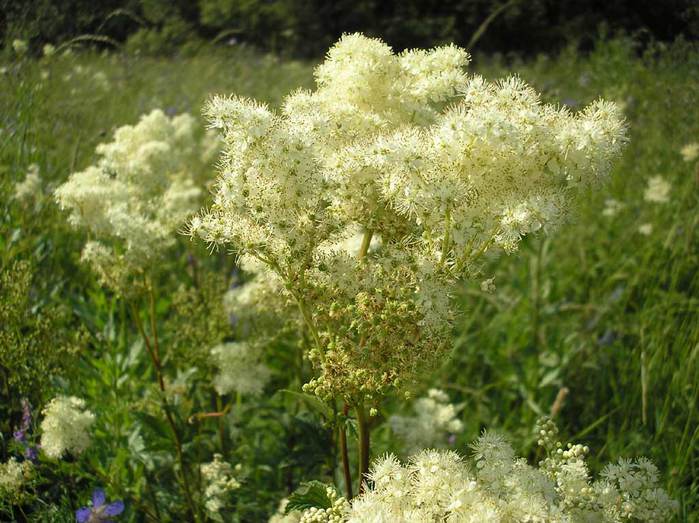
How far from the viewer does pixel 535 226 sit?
135cm

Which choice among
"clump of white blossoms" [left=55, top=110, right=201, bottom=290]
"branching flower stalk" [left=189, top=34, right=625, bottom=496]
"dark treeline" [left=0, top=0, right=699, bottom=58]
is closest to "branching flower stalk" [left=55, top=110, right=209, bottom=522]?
"clump of white blossoms" [left=55, top=110, right=201, bottom=290]

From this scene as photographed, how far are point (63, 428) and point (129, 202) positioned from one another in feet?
2.87

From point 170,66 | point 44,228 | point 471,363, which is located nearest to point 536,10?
point 170,66

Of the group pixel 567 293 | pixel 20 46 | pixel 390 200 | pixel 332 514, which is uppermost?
pixel 20 46

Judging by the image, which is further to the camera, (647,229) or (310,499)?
(647,229)

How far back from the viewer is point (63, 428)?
6.73 ft

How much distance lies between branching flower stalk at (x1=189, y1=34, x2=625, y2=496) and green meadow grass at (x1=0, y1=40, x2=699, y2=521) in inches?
29.8

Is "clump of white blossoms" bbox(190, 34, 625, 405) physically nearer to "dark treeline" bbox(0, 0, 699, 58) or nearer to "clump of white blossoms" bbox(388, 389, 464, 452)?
"clump of white blossoms" bbox(388, 389, 464, 452)

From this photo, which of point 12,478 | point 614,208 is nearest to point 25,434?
point 12,478

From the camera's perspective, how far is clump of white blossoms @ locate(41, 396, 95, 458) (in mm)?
2025

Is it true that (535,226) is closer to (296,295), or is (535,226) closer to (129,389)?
(296,295)

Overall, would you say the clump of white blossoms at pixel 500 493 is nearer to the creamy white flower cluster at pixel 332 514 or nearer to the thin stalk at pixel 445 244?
the creamy white flower cluster at pixel 332 514

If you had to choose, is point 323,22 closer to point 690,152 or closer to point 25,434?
point 690,152

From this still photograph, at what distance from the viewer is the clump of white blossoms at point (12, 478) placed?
1811 millimetres
